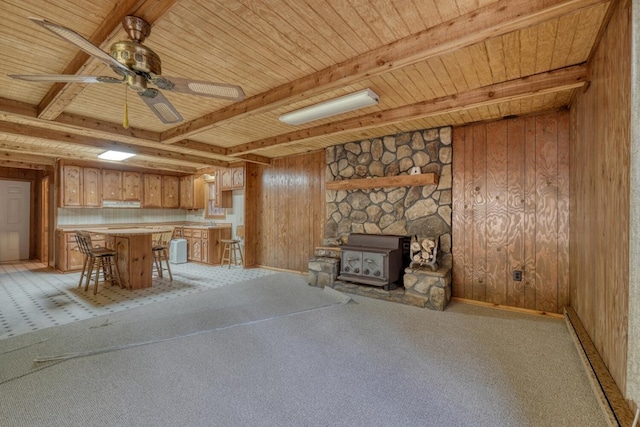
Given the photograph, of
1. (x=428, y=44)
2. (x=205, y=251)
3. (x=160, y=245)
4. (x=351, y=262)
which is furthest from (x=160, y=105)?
(x=205, y=251)

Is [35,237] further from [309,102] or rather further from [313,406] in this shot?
[313,406]

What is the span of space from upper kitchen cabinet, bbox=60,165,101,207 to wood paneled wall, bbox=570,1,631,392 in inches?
330

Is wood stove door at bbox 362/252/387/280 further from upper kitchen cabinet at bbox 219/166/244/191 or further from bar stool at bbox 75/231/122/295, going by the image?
bar stool at bbox 75/231/122/295

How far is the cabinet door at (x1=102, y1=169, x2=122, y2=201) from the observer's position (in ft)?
22.0

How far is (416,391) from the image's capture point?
6.37 feet

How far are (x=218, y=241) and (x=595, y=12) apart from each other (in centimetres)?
688

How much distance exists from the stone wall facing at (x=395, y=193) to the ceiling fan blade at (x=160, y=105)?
2976mm

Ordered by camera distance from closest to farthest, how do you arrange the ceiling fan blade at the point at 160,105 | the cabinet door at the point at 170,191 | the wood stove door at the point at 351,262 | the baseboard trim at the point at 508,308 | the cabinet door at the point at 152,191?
the ceiling fan blade at the point at 160,105 → the baseboard trim at the point at 508,308 → the wood stove door at the point at 351,262 → the cabinet door at the point at 152,191 → the cabinet door at the point at 170,191

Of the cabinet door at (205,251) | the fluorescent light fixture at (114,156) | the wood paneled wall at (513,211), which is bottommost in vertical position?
the cabinet door at (205,251)

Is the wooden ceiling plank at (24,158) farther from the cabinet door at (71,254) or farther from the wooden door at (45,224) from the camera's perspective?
the cabinet door at (71,254)

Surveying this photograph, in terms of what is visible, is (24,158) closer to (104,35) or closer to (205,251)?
(205,251)

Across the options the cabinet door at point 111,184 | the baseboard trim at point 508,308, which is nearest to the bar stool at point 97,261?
the cabinet door at point 111,184

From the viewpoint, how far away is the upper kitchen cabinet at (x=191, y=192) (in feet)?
25.7

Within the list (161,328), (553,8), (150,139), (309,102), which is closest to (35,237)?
(150,139)
